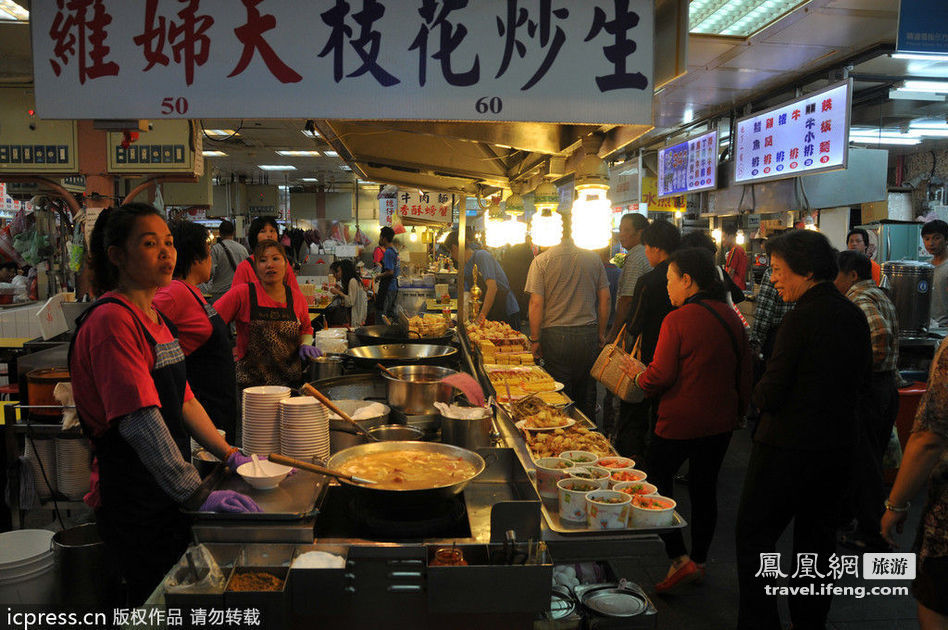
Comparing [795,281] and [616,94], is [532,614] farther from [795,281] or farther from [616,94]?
[795,281]

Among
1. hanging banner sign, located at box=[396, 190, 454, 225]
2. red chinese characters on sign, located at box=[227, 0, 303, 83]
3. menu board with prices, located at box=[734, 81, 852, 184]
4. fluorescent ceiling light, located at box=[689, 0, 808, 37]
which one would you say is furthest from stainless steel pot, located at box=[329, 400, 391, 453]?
hanging banner sign, located at box=[396, 190, 454, 225]

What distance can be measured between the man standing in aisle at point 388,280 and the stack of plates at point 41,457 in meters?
9.25

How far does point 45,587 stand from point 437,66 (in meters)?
3.11

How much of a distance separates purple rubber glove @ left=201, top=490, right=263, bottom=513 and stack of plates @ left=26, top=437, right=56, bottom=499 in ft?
7.44

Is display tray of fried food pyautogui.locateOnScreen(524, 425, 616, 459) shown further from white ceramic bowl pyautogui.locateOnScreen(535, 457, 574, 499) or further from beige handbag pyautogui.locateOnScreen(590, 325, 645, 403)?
beige handbag pyautogui.locateOnScreen(590, 325, 645, 403)

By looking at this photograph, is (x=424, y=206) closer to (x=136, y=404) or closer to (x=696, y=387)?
(x=696, y=387)

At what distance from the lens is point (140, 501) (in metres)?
2.39

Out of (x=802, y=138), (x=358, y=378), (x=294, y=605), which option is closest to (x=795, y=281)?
(x=358, y=378)

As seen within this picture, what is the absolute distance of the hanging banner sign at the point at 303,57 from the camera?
2.51 meters

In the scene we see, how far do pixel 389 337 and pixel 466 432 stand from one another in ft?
7.36

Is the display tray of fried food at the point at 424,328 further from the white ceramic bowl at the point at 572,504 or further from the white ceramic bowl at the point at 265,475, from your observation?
the white ceramic bowl at the point at 572,504

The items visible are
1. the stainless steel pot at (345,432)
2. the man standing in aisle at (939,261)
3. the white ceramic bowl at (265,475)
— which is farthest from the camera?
the man standing in aisle at (939,261)

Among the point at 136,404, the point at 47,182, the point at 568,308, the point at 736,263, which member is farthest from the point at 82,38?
the point at 736,263

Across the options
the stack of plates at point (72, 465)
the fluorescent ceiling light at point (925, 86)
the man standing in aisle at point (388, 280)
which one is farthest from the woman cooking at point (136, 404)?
the man standing in aisle at point (388, 280)
